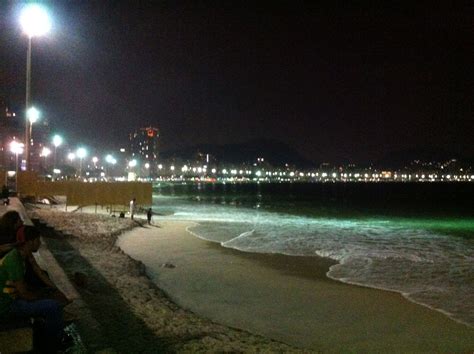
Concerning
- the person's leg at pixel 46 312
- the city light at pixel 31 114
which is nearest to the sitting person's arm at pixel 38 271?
the person's leg at pixel 46 312

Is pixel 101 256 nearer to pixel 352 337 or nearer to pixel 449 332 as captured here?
pixel 352 337

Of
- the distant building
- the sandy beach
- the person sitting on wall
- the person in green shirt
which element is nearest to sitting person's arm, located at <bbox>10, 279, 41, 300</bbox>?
the person in green shirt

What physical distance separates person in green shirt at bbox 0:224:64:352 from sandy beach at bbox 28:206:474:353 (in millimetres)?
1109

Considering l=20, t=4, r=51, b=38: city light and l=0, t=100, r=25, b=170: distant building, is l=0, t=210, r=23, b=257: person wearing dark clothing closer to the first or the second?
l=20, t=4, r=51, b=38: city light

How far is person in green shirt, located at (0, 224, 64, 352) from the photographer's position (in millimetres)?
5090

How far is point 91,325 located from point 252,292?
273 inches

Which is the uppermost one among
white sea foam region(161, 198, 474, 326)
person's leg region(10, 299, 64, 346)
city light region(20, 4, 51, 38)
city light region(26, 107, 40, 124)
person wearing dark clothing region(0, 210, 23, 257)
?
city light region(20, 4, 51, 38)

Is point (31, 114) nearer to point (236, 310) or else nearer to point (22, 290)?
point (236, 310)

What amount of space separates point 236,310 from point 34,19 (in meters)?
13.6

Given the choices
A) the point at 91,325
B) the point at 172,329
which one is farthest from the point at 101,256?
the point at 91,325

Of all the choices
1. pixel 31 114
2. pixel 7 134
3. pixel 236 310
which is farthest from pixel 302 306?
pixel 7 134

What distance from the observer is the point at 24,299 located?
522cm

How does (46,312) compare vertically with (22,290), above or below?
below

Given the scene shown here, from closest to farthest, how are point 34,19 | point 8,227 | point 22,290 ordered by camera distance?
1. point 22,290
2. point 8,227
3. point 34,19
